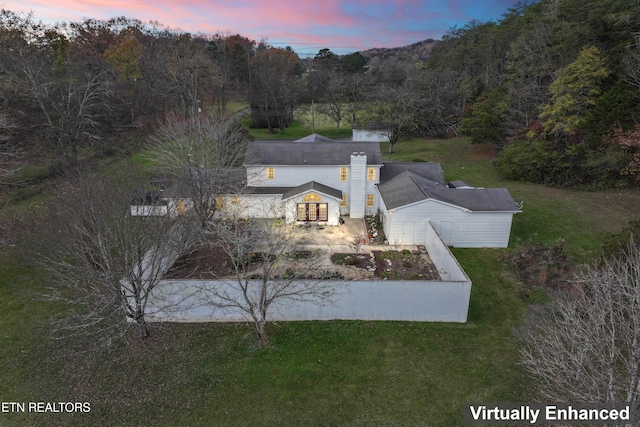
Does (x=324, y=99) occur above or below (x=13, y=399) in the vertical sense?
above

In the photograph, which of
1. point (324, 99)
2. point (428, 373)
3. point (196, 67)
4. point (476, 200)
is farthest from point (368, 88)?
point (428, 373)

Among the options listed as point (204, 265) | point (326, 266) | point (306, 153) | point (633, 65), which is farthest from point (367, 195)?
point (633, 65)

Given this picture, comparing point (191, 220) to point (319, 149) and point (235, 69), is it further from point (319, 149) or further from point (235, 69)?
Result: point (235, 69)

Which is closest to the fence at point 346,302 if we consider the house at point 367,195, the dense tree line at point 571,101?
the house at point 367,195

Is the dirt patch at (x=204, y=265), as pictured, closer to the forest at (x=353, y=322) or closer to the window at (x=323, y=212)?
the forest at (x=353, y=322)

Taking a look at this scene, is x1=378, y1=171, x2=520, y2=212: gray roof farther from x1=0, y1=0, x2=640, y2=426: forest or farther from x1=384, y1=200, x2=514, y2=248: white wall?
x1=0, y1=0, x2=640, y2=426: forest

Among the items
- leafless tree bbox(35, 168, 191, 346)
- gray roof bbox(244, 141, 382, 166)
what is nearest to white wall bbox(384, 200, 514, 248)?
gray roof bbox(244, 141, 382, 166)
